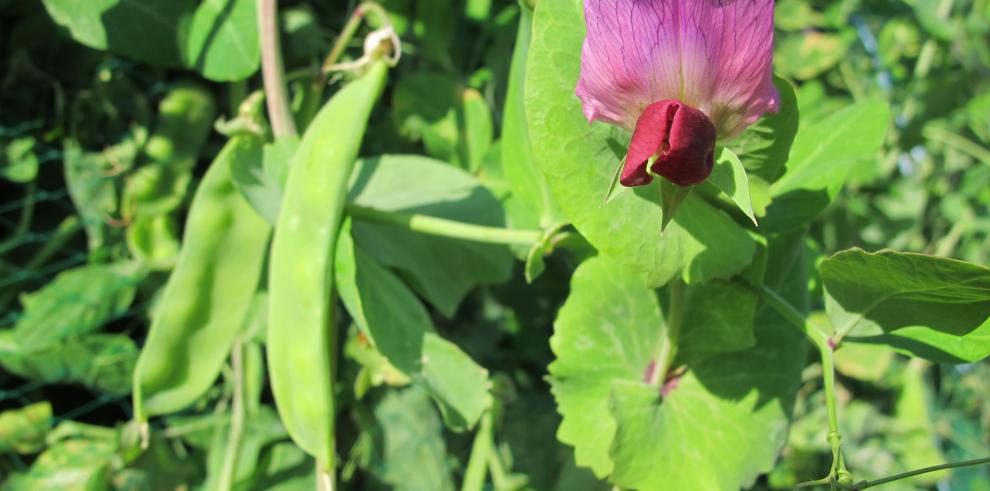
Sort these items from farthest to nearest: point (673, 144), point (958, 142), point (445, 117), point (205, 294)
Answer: point (958, 142) < point (445, 117) < point (205, 294) < point (673, 144)

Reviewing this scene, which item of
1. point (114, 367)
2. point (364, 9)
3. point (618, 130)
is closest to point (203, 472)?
point (114, 367)

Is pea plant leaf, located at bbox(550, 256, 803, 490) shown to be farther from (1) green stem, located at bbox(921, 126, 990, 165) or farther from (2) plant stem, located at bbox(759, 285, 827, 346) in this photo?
(1) green stem, located at bbox(921, 126, 990, 165)

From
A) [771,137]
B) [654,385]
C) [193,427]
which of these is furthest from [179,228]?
[771,137]

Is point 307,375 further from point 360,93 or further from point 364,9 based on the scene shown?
point 364,9

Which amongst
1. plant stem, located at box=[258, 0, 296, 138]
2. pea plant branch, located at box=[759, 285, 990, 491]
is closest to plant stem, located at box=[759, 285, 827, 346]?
pea plant branch, located at box=[759, 285, 990, 491]

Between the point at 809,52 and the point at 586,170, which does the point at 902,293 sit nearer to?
the point at 586,170

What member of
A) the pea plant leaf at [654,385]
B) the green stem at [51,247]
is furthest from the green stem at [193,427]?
the pea plant leaf at [654,385]

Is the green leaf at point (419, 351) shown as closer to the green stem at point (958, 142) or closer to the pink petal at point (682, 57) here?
the pink petal at point (682, 57)
